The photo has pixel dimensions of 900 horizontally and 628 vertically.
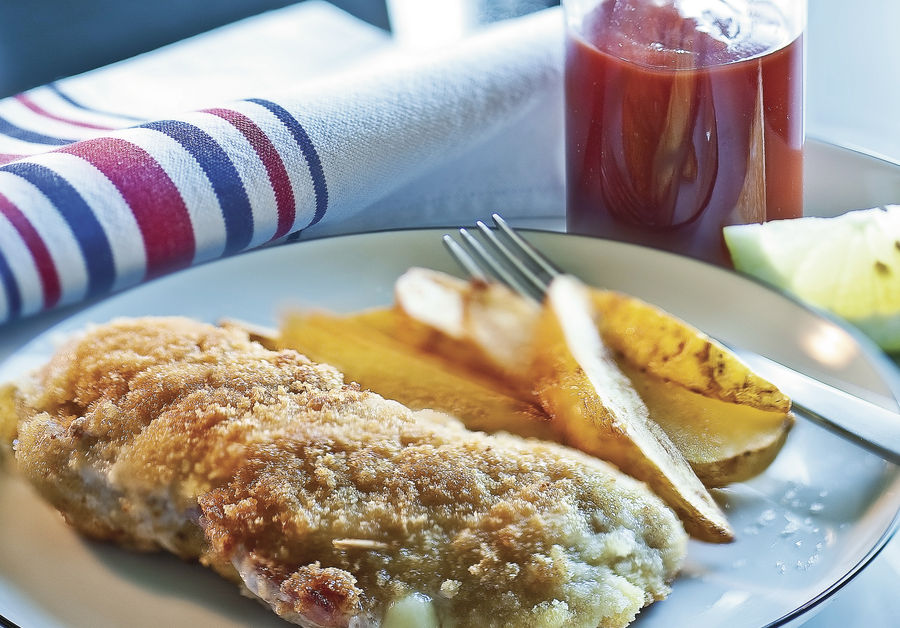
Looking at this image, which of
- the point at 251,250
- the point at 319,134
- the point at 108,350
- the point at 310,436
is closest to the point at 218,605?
the point at 310,436

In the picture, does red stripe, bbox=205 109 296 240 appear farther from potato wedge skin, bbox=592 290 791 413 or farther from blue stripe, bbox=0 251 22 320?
potato wedge skin, bbox=592 290 791 413

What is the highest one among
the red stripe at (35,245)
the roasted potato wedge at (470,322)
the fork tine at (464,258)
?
the red stripe at (35,245)

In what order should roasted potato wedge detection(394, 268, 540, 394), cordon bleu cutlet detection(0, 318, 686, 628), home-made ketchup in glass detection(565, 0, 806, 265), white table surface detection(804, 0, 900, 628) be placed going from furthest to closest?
white table surface detection(804, 0, 900, 628)
home-made ketchup in glass detection(565, 0, 806, 265)
roasted potato wedge detection(394, 268, 540, 394)
cordon bleu cutlet detection(0, 318, 686, 628)

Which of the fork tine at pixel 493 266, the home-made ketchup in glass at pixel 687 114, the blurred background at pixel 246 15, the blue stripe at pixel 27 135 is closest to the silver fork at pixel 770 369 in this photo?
the fork tine at pixel 493 266

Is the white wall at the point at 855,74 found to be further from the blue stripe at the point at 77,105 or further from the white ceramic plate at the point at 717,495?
the blue stripe at the point at 77,105

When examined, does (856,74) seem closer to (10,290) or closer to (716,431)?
(716,431)

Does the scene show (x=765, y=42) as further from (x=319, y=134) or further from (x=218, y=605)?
(x=218, y=605)

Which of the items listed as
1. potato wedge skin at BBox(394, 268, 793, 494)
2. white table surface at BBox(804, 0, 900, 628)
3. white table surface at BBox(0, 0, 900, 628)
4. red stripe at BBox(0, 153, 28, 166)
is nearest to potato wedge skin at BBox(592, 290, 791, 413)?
potato wedge skin at BBox(394, 268, 793, 494)
